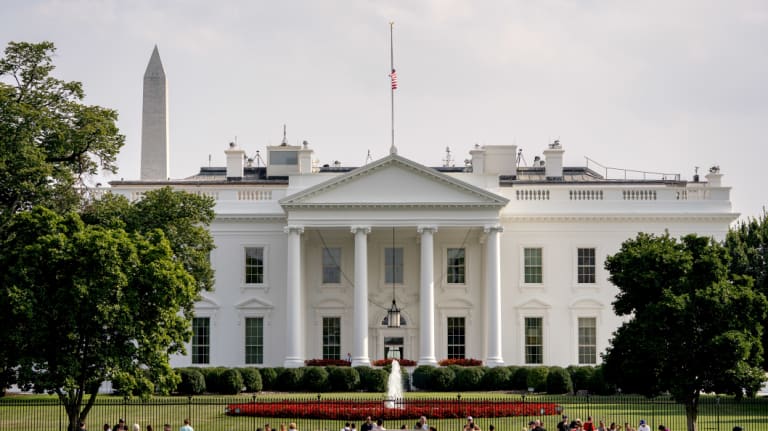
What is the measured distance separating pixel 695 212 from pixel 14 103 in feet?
114

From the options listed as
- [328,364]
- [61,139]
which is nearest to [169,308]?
[61,139]

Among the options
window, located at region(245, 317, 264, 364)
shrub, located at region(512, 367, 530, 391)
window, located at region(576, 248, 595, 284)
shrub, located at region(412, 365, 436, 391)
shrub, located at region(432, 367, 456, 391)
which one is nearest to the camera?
shrub, located at region(432, 367, 456, 391)

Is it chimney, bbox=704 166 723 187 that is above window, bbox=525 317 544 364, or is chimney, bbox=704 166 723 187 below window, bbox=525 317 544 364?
above

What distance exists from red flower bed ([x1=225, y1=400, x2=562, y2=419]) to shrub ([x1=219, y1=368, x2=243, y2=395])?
1101 centimetres

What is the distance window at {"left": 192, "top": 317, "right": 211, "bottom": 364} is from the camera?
207 ft

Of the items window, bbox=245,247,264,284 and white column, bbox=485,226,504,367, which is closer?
white column, bbox=485,226,504,367

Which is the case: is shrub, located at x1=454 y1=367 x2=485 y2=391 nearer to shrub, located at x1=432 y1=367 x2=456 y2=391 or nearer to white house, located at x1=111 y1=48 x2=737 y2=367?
shrub, located at x1=432 y1=367 x2=456 y2=391

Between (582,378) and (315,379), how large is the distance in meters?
11.9

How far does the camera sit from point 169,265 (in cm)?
3722

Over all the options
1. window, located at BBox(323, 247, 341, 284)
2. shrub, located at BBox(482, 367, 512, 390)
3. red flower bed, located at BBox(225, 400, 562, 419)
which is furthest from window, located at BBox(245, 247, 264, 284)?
red flower bed, located at BBox(225, 400, 562, 419)

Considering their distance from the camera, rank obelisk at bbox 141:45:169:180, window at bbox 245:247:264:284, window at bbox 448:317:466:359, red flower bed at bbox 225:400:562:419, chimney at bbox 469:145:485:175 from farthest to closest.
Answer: obelisk at bbox 141:45:169:180 → chimney at bbox 469:145:485:175 → window at bbox 448:317:466:359 → window at bbox 245:247:264:284 → red flower bed at bbox 225:400:562:419

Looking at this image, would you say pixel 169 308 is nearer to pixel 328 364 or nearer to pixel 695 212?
pixel 328 364

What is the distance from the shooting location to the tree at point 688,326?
3716 cm

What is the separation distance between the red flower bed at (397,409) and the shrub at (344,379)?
42.6 ft
